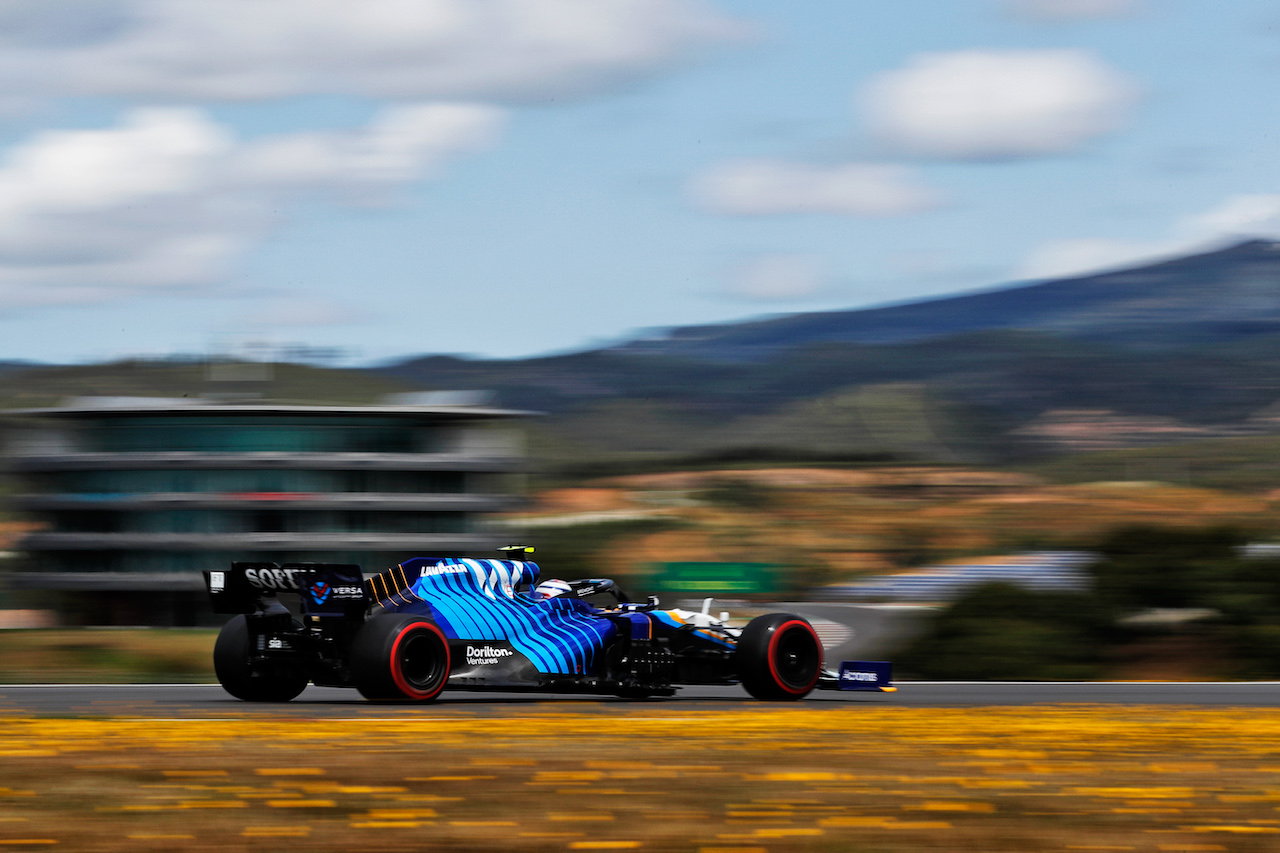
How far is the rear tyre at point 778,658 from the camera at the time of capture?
17.8m

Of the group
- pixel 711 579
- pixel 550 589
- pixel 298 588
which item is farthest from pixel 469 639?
pixel 711 579

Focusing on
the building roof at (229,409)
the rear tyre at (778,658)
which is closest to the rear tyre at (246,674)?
Answer: the rear tyre at (778,658)

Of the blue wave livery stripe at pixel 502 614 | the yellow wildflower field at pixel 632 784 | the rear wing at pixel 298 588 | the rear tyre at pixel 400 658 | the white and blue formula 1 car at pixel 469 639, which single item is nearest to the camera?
the yellow wildflower field at pixel 632 784

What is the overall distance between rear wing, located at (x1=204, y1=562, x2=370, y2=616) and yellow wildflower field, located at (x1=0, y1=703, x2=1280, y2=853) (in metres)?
2.39

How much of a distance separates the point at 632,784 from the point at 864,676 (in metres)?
9.41

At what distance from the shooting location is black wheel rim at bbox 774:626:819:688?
707 inches

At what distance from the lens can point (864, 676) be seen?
61.5 ft

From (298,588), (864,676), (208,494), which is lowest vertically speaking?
(864,676)

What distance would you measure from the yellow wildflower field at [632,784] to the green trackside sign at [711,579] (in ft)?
49.5

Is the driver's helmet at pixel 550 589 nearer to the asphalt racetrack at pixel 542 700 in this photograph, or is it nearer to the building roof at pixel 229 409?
the asphalt racetrack at pixel 542 700

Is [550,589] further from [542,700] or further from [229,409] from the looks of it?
[229,409]

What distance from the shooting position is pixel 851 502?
459ft

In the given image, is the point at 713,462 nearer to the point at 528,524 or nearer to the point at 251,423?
the point at 528,524

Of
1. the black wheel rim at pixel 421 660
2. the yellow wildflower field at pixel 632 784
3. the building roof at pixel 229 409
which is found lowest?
the yellow wildflower field at pixel 632 784
